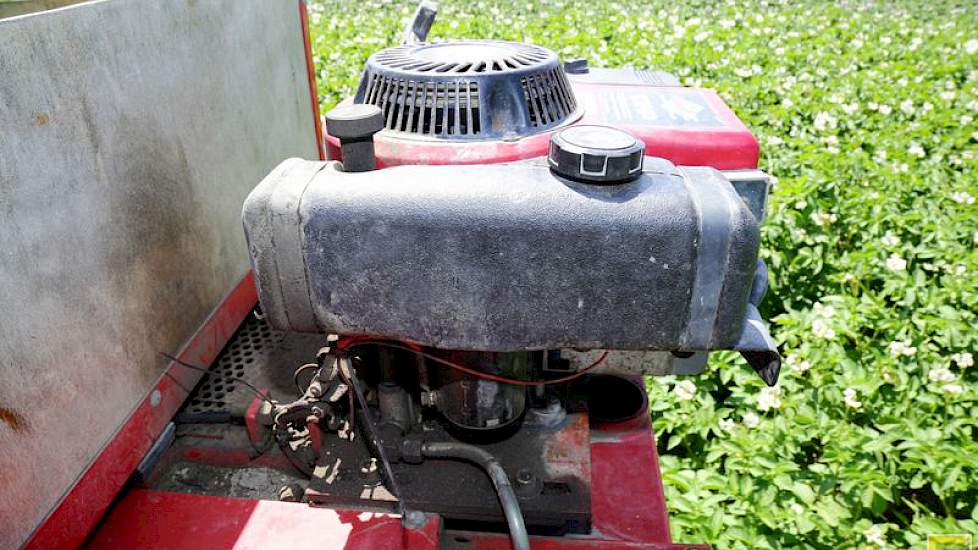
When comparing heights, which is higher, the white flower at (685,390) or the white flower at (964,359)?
the white flower at (964,359)

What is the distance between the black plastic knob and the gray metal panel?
44 centimetres

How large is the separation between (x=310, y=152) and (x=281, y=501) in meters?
1.15

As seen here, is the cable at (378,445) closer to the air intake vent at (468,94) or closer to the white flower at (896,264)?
the air intake vent at (468,94)

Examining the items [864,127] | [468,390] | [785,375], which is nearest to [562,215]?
[468,390]

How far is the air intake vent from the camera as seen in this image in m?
1.17

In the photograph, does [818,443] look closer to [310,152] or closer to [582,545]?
[582,545]

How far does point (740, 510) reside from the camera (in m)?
1.84

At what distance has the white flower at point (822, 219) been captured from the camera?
2945 millimetres

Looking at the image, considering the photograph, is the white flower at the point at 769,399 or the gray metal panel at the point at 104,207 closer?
the gray metal panel at the point at 104,207

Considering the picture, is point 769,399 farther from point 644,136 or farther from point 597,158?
point 597,158

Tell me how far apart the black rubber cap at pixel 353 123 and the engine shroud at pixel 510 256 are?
0.20ft

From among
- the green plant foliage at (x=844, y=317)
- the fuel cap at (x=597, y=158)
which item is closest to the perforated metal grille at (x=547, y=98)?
the fuel cap at (x=597, y=158)

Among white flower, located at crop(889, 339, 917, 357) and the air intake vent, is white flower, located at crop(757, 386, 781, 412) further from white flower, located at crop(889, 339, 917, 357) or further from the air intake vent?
the air intake vent

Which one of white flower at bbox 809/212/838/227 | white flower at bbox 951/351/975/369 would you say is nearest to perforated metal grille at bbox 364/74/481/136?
white flower at bbox 951/351/975/369
